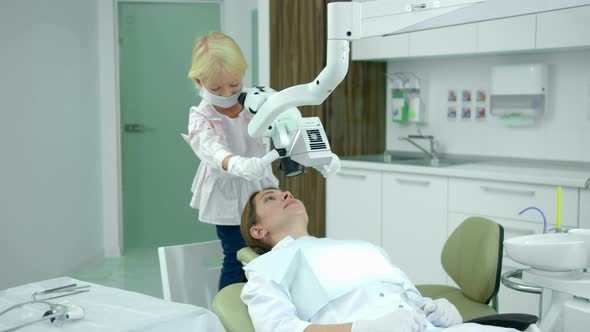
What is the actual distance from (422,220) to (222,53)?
2.08 m

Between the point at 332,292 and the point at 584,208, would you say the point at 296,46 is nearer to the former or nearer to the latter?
the point at 584,208

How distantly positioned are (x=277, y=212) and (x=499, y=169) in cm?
183

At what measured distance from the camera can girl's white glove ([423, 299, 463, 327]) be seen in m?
1.74

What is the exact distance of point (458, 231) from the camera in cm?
249

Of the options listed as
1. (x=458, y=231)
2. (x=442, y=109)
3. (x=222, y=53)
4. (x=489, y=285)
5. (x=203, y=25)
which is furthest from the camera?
(x=203, y=25)

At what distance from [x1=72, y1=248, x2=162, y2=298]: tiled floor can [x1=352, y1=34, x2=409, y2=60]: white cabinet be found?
2.12 metres

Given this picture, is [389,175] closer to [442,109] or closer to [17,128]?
[442,109]

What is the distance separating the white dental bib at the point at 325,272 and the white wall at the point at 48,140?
105 inches

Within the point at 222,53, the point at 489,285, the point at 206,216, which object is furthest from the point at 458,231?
the point at 222,53

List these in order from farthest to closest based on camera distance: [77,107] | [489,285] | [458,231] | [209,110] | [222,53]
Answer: [77,107] < [458,231] < [489,285] < [209,110] < [222,53]

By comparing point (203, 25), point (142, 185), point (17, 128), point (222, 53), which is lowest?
point (142, 185)

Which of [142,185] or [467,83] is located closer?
[467,83]

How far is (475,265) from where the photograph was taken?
2361mm

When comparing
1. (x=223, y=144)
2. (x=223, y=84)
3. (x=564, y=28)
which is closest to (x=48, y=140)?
(x=223, y=144)
